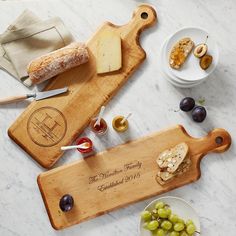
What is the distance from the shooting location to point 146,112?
1.52 metres

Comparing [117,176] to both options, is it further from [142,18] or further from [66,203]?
[142,18]

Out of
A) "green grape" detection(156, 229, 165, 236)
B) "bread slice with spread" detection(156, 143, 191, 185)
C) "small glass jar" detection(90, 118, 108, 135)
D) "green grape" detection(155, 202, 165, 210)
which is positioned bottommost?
"green grape" detection(156, 229, 165, 236)

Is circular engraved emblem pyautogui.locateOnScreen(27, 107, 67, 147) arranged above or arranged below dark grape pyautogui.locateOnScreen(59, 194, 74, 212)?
above

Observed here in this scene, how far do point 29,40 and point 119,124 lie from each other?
1.23 feet

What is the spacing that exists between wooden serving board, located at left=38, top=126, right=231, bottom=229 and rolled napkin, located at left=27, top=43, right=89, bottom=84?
28 cm

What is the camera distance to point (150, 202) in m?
1.52

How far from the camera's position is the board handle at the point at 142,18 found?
152cm

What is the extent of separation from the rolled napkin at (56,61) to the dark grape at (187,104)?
0.32 metres

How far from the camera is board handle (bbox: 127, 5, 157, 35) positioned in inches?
59.8

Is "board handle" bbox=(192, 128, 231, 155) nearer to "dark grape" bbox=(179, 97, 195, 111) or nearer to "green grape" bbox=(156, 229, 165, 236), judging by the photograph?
"dark grape" bbox=(179, 97, 195, 111)

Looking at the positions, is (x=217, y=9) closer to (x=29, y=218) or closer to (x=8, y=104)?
(x=8, y=104)

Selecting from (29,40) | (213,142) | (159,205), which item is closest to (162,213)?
(159,205)

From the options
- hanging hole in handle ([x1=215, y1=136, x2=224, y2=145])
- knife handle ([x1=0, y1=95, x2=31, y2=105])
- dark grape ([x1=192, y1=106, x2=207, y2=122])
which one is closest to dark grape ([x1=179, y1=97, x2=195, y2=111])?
dark grape ([x1=192, y1=106, x2=207, y2=122])

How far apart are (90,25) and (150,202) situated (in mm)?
574
